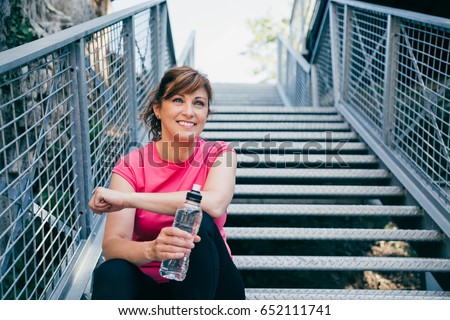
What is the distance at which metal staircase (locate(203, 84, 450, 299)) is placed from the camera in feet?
7.58

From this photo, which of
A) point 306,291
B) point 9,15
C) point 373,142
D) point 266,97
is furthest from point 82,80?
point 266,97

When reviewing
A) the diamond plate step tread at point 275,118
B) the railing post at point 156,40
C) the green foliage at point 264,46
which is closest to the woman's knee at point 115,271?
the diamond plate step tread at point 275,118

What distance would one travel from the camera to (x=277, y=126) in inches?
162

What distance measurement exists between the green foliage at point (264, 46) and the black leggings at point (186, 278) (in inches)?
940

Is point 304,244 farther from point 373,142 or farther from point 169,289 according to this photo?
point 169,289

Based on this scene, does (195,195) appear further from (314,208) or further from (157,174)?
(314,208)

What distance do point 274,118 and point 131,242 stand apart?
2899 millimetres

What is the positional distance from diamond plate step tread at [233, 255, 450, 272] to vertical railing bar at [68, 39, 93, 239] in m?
0.73

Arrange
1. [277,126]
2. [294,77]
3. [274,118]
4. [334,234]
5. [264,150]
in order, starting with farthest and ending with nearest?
1. [294,77]
2. [274,118]
3. [277,126]
4. [264,150]
5. [334,234]

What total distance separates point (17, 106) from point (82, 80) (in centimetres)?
141

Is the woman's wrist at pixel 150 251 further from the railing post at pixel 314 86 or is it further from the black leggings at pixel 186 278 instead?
the railing post at pixel 314 86

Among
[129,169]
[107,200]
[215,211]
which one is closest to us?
[107,200]

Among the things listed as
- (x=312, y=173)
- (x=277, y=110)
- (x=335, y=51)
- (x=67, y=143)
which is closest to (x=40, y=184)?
(x=67, y=143)

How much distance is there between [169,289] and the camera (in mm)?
1686
